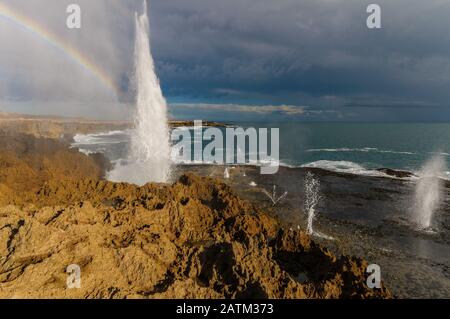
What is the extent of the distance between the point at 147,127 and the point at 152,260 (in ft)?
106

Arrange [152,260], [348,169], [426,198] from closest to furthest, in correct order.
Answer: [152,260] → [426,198] → [348,169]

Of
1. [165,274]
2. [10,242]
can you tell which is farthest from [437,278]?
[10,242]

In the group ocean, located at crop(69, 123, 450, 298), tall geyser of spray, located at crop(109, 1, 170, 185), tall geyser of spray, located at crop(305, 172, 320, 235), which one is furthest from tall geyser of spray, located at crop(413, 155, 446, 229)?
tall geyser of spray, located at crop(109, 1, 170, 185)

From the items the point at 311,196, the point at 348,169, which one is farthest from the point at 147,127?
the point at 348,169

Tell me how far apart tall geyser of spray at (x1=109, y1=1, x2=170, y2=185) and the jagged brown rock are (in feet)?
72.1

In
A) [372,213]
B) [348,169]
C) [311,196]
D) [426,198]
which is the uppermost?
[348,169]

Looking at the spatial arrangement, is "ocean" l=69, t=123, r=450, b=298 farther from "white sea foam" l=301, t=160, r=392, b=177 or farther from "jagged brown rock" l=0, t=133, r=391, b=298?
"jagged brown rock" l=0, t=133, r=391, b=298

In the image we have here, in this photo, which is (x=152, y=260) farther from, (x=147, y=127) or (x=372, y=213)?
(x=147, y=127)

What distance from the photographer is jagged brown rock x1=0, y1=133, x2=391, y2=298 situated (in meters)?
7.92

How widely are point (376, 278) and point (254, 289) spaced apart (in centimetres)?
463

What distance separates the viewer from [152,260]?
925cm

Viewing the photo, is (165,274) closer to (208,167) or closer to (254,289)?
(254,289)

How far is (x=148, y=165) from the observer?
1500 inches

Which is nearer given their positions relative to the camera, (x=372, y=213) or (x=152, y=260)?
(x=152, y=260)
